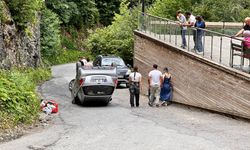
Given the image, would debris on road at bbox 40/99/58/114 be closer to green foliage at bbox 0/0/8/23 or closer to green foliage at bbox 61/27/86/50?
green foliage at bbox 0/0/8/23

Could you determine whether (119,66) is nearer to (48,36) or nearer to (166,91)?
(166,91)

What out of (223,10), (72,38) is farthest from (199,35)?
(72,38)

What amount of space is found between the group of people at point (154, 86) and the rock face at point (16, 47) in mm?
5719

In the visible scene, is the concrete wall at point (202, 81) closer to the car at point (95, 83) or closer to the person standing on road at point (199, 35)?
the person standing on road at point (199, 35)

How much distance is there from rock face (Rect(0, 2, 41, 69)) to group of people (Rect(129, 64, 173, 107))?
5719mm

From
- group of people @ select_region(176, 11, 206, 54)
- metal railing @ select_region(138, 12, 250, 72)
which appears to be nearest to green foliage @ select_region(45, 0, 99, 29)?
metal railing @ select_region(138, 12, 250, 72)

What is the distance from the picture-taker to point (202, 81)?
67.1 feet

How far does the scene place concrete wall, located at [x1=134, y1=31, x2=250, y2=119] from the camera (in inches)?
694

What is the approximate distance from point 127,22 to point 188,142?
27206 mm

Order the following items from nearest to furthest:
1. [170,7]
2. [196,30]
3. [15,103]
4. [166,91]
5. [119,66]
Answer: [15,103]
[196,30]
[166,91]
[119,66]
[170,7]

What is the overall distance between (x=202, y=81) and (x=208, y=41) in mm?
1719

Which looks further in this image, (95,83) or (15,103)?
(95,83)

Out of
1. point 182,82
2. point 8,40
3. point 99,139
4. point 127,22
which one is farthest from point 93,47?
point 99,139

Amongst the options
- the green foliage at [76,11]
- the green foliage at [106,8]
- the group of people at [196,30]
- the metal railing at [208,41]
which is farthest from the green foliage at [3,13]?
the green foliage at [106,8]
